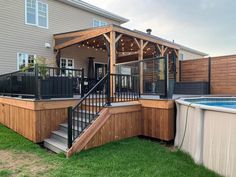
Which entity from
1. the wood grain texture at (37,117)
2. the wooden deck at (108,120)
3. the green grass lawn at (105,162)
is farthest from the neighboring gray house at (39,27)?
the green grass lawn at (105,162)

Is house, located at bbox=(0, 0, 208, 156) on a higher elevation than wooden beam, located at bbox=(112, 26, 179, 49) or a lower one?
lower

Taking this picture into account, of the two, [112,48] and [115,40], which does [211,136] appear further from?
[115,40]

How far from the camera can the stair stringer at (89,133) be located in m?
4.85

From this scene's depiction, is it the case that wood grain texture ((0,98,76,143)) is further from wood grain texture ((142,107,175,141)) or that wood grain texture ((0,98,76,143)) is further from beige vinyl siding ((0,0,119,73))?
beige vinyl siding ((0,0,119,73))

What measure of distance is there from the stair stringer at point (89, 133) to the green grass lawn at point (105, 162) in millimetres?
151

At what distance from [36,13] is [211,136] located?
34.7 ft

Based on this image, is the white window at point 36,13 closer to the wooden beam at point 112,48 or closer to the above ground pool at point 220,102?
the wooden beam at point 112,48

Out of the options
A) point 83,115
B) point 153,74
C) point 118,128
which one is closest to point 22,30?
point 83,115

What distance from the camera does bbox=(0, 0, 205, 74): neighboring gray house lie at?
10.2 meters

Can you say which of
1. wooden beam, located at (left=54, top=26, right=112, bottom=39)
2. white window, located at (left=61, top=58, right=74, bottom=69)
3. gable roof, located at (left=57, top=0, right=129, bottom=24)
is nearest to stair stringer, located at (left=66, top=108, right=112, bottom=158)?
wooden beam, located at (left=54, top=26, right=112, bottom=39)

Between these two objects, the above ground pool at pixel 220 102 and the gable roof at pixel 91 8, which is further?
the gable roof at pixel 91 8

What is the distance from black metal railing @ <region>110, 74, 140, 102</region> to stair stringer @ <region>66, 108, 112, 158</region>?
3.88 ft

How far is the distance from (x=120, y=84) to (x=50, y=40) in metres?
6.75

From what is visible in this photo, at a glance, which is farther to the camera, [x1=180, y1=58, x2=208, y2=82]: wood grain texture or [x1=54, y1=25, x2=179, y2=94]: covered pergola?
[x1=180, y1=58, x2=208, y2=82]: wood grain texture
